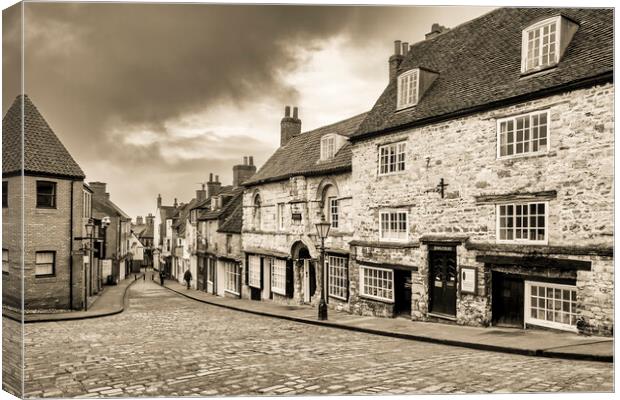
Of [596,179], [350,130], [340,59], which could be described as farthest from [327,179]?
[596,179]

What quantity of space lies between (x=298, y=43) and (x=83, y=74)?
153 inches

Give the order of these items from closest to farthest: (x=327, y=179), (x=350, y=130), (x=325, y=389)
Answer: (x=325, y=389), (x=350, y=130), (x=327, y=179)

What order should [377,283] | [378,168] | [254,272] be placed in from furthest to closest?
[254,272] → [377,283] → [378,168]

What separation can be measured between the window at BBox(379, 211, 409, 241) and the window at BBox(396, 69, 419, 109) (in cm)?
299

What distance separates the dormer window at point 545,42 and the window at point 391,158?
3.88 metres

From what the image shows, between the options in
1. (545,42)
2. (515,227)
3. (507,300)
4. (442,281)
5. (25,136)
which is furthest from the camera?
(442,281)

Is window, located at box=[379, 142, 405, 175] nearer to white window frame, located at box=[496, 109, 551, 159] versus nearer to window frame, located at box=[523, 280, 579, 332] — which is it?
white window frame, located at box=[496, 109, 551, 159]

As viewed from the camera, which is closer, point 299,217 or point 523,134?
point 523,134

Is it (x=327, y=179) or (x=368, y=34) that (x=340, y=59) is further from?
(x=327, y=179)

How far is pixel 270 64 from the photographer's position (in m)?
9.66

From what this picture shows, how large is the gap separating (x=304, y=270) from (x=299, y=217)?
7.12ft

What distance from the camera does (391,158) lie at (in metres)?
14.1

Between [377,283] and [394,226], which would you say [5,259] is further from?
[377,283]

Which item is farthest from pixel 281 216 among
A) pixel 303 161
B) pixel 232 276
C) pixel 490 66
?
pixel 490 66
